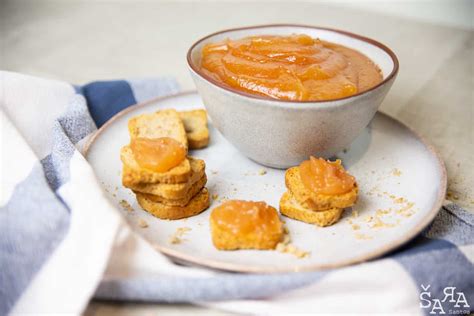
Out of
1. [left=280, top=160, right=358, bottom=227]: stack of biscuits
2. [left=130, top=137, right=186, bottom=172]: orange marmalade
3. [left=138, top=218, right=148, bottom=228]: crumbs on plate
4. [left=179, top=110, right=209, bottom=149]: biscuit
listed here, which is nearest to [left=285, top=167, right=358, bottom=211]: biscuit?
[left=280, top=160, right=358, bottom=227]: stack of biscuits

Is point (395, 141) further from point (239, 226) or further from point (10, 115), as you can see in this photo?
point (10, 115)

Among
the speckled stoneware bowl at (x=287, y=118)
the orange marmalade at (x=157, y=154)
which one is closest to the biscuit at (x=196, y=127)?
the speckled stoneware bowl at (x=287, y=118)

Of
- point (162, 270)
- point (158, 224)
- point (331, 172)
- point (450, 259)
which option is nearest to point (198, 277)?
point (162, 270)

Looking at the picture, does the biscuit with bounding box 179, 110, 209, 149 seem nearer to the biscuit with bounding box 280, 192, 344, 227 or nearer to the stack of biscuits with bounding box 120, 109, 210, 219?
the stack of biscuits with bounding box 120, 109, 210, 219

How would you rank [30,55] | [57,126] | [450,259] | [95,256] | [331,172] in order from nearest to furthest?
[95,256] → [450,259] → [331,172] → [57,126] → [30,55]

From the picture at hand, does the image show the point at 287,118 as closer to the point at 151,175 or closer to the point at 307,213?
the point at 307,213
